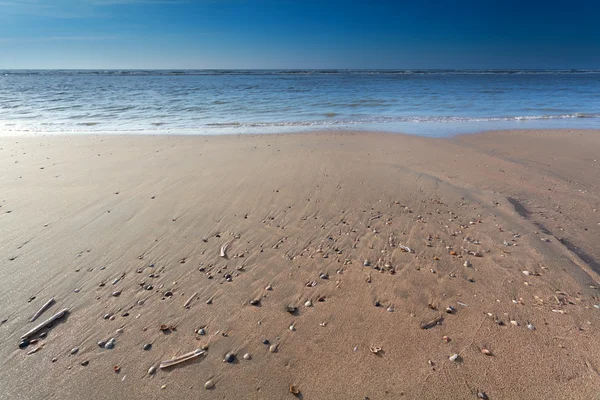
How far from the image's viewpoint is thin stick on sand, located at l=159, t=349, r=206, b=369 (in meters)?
2.43

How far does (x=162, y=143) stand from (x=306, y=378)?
821 cm

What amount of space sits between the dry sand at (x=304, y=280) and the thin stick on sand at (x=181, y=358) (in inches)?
1.8

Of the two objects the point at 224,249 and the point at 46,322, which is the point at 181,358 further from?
the point at 224,249

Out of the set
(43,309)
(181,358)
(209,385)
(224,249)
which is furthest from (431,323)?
(43,309)

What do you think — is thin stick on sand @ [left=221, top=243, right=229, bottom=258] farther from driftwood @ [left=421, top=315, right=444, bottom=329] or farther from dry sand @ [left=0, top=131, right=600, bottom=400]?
driftwood @ [left=421, top=315, right=444, bottom=329]

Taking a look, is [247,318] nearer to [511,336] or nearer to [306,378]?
[306,378]

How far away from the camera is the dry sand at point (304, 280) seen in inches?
92.8

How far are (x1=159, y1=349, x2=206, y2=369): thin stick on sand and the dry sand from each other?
0.05 m

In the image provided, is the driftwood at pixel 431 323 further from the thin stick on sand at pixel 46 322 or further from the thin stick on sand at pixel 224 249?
the thin stick on sand at pixel 46 322

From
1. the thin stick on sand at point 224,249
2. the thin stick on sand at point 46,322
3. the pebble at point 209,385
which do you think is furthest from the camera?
the thin stick on sand at point 224,249

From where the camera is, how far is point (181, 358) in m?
2.47

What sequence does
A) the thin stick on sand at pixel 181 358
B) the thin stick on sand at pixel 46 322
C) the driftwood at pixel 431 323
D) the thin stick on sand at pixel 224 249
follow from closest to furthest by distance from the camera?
the thin stick on sand at pixel 181 358 < the thin stick on sand at pixel 46 322 < the driftwood at pixel 431 323 < the thin stick on sand at pixel 224 249

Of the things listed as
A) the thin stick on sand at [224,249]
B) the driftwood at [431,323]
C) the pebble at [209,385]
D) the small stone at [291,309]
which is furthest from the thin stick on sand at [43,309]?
the driftwood at [431,323]

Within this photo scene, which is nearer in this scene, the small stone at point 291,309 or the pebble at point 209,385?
the pebble at point 209,385
